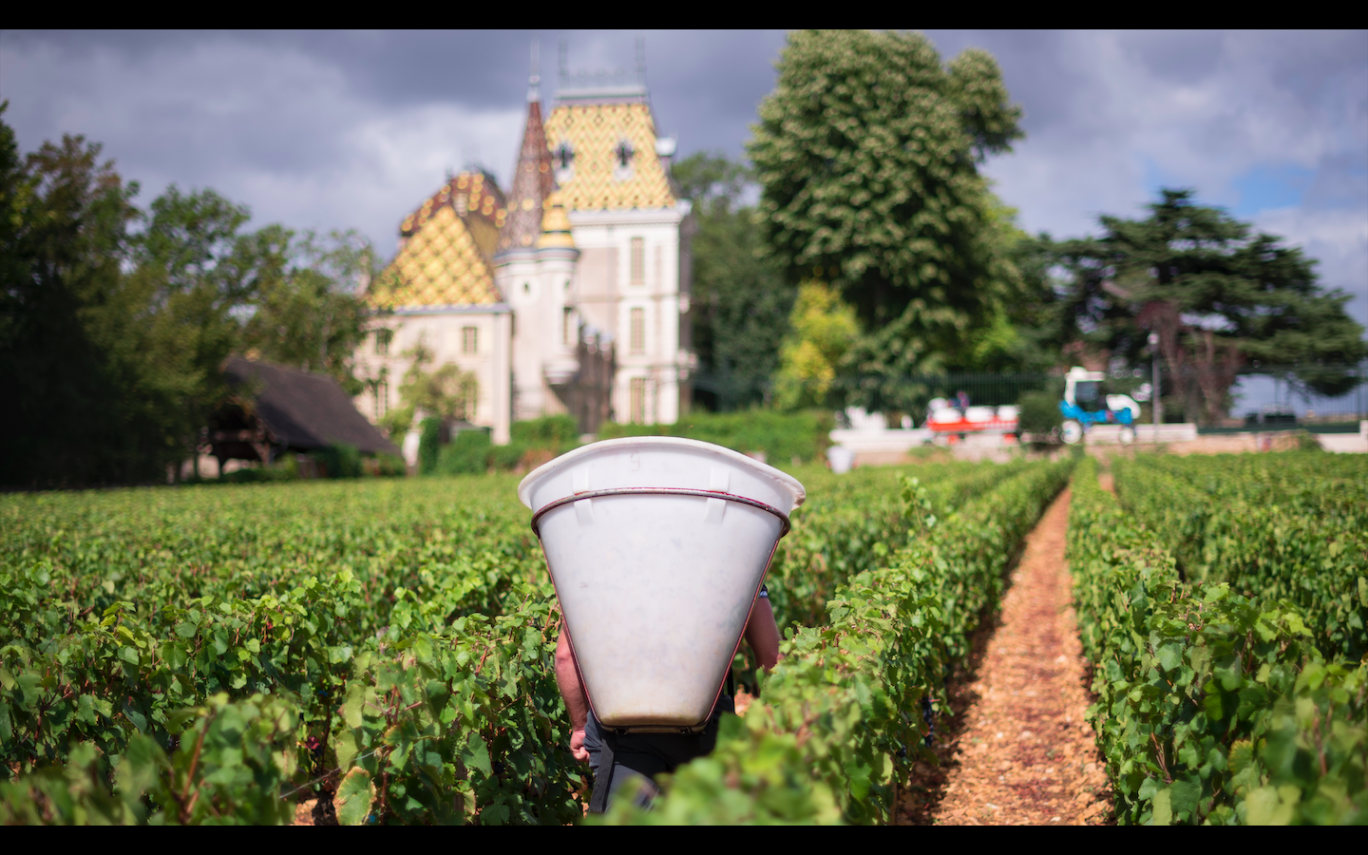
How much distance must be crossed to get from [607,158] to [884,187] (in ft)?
65.5

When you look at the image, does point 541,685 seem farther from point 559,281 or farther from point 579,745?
point 559,281

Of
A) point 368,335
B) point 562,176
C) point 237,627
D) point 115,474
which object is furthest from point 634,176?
point 237,627

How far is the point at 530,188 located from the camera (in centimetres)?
4841

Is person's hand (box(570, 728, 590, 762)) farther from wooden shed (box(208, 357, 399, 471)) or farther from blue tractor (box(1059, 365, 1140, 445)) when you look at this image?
blue tractor (box(1059, 365, 1140, 445))

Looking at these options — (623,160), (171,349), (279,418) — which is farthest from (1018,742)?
(623,160)

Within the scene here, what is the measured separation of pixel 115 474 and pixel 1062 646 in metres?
25.3

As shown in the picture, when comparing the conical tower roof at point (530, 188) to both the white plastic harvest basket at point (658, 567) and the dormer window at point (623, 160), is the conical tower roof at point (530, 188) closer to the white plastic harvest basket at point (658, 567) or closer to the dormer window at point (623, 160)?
the dormer window at point (623, 160)

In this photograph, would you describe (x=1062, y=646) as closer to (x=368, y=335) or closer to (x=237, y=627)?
(x=237, y=627)

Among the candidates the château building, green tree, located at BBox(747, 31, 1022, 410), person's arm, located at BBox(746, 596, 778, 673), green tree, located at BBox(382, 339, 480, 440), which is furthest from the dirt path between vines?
green tree, located at BBox(382, 339, 480, 440)

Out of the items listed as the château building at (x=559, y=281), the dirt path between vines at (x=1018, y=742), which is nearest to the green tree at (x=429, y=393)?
the château building at (x=559, y=281)

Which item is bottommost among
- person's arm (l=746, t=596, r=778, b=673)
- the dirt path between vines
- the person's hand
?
the dirt path between vines

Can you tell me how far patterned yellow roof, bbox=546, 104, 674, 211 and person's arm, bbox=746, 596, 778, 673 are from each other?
159ft

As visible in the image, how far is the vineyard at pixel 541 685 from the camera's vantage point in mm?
2342

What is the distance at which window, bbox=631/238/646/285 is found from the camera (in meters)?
50.6
